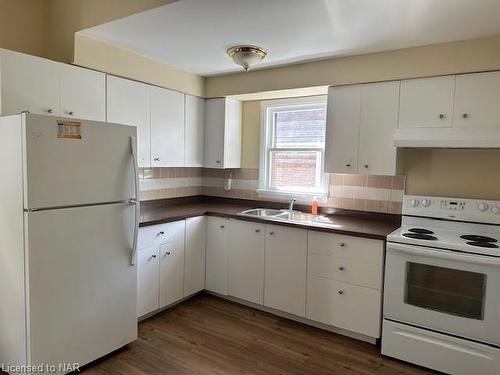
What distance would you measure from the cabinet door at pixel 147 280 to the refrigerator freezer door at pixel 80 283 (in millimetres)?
260

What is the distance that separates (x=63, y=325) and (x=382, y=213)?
2561 millimetres

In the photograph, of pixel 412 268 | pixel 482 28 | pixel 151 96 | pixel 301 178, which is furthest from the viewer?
pixel 301 178

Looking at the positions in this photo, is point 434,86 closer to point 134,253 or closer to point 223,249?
point 223,249

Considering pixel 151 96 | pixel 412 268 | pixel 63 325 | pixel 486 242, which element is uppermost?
pixel 151 96

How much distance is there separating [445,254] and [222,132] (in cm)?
238

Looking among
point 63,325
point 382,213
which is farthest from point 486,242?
point 63,325

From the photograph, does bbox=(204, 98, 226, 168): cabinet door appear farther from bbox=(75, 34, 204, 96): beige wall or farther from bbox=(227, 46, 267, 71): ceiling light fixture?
bbox=(227, 46, 267, 71): ceiling light fixture

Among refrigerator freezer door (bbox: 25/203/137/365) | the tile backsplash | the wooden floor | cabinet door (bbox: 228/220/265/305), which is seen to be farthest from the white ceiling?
the wooden floor

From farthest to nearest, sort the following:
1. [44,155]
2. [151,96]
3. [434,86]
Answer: [151,96]
[434,86]
[44,155]

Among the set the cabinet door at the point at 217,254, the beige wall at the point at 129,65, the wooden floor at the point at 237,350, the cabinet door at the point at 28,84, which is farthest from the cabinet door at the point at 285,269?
the cabinet door at the point at 28,84

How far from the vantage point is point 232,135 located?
3.77m

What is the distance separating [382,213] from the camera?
3.03 m

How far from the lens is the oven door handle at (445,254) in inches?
81.1

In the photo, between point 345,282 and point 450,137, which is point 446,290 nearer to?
point 345,282
